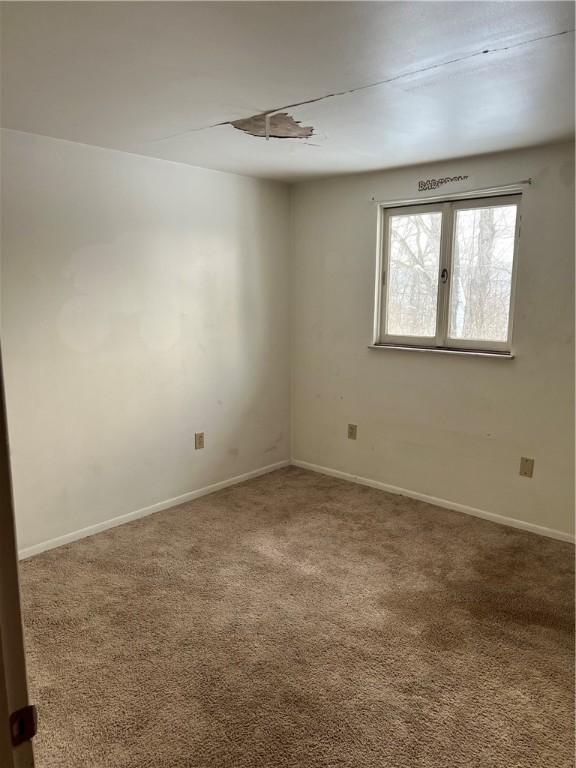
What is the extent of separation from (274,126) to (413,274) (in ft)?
4.90

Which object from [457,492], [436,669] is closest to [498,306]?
[457,492]

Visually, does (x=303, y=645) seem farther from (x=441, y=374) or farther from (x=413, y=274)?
(x=413, y=274)

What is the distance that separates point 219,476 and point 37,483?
1300mm

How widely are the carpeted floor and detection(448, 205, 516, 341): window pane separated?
121 centimetres

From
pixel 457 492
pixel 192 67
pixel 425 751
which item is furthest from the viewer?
pixel 457 492

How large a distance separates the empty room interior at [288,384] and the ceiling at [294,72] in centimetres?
1

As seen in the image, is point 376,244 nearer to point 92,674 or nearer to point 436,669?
point 436,669

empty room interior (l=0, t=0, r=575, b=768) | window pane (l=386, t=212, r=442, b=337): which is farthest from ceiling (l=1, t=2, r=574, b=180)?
window pane (l=386, t=212, r=442, b=337)

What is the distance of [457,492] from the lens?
11.5ft

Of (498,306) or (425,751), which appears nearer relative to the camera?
(425,751)

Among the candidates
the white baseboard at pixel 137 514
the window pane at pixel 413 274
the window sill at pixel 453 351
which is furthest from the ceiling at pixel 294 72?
the white baseboard at pixel 137 514

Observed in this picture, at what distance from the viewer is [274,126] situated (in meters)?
2.52

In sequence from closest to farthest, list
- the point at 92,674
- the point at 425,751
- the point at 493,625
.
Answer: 1. the point at 425,751
2. the point at 92,674
3. the point at 493,625

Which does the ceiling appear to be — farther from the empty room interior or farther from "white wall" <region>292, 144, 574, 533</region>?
"white wall" <region>292, 144, 574, 533</region>
